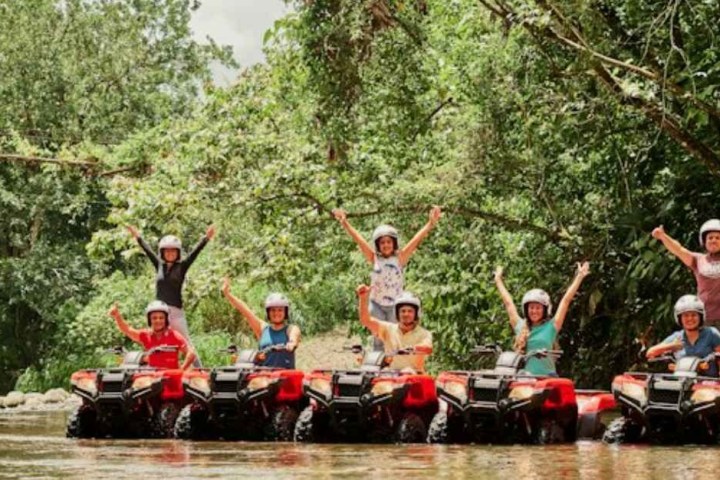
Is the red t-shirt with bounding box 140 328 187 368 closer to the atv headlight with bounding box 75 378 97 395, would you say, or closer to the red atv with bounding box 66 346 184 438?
the red atv with bounding box 66 346 184 438

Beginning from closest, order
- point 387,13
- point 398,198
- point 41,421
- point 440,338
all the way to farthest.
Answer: point 41,421, point 398,198, point 440,338, point 387,13

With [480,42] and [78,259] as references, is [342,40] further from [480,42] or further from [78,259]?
[78,259]

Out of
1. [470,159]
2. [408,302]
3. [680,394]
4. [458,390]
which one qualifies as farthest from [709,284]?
[470,159]

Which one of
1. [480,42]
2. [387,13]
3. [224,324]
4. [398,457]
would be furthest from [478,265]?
[224,324]

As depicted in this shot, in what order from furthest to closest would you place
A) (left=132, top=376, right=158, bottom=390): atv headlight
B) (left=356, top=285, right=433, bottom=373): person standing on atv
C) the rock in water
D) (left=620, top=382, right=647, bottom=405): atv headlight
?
the rock in water
(left=132, top=376, right=158, bottom=390): atv headlight
(left=356, top=285, right=433, bottom=373): person standing on atv
(left=620, top=382, right=647, bottom=405): atv headlight

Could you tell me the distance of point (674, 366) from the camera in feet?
46.8

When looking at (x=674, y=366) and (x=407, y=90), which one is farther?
(x=407, y=90)

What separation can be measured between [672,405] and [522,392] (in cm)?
117

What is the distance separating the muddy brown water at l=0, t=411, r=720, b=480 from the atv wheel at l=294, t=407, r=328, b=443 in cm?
39

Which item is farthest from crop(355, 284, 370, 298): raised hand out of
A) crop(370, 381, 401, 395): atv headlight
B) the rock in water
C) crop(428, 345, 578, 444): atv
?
the rock in water

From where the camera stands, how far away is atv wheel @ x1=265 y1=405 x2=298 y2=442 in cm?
1506

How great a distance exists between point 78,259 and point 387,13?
14.3 m

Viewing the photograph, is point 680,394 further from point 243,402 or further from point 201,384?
point 201,384

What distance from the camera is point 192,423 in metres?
15.4
